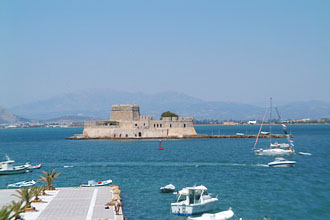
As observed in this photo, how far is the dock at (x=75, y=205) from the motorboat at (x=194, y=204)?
290cm

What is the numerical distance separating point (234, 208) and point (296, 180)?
38.7 feet

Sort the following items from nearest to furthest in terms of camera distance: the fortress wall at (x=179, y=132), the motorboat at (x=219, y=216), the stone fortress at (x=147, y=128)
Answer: the motorboat at (x=219, y=216) → the stone fortress at (x=147, y=128) → the fortress wall at (x=179, y=132)

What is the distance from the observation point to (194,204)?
22.0 metres

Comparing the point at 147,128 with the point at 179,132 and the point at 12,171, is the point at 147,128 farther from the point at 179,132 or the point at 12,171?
the point at 12,171

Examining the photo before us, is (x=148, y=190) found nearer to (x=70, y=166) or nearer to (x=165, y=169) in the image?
(x=165, y=169)

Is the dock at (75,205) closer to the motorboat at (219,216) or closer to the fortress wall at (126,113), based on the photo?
the motorboat at (219,216)

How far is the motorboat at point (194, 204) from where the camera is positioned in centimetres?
2186

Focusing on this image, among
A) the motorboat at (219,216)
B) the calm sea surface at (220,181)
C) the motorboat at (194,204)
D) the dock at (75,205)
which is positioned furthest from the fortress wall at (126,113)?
the motorboat at (219,216)

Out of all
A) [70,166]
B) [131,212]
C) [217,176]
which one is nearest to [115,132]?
[70,166]

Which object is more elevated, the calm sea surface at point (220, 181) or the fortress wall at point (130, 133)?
the fortress wall at point (130, 133)

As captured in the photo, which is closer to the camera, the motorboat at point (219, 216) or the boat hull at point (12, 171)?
the motorboat at point (219, 216)

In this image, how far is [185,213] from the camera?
2180 centimetres

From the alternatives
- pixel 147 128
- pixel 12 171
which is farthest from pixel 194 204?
pixel 147 128

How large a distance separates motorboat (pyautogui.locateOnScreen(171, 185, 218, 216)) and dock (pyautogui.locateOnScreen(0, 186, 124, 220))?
2.90 metres
